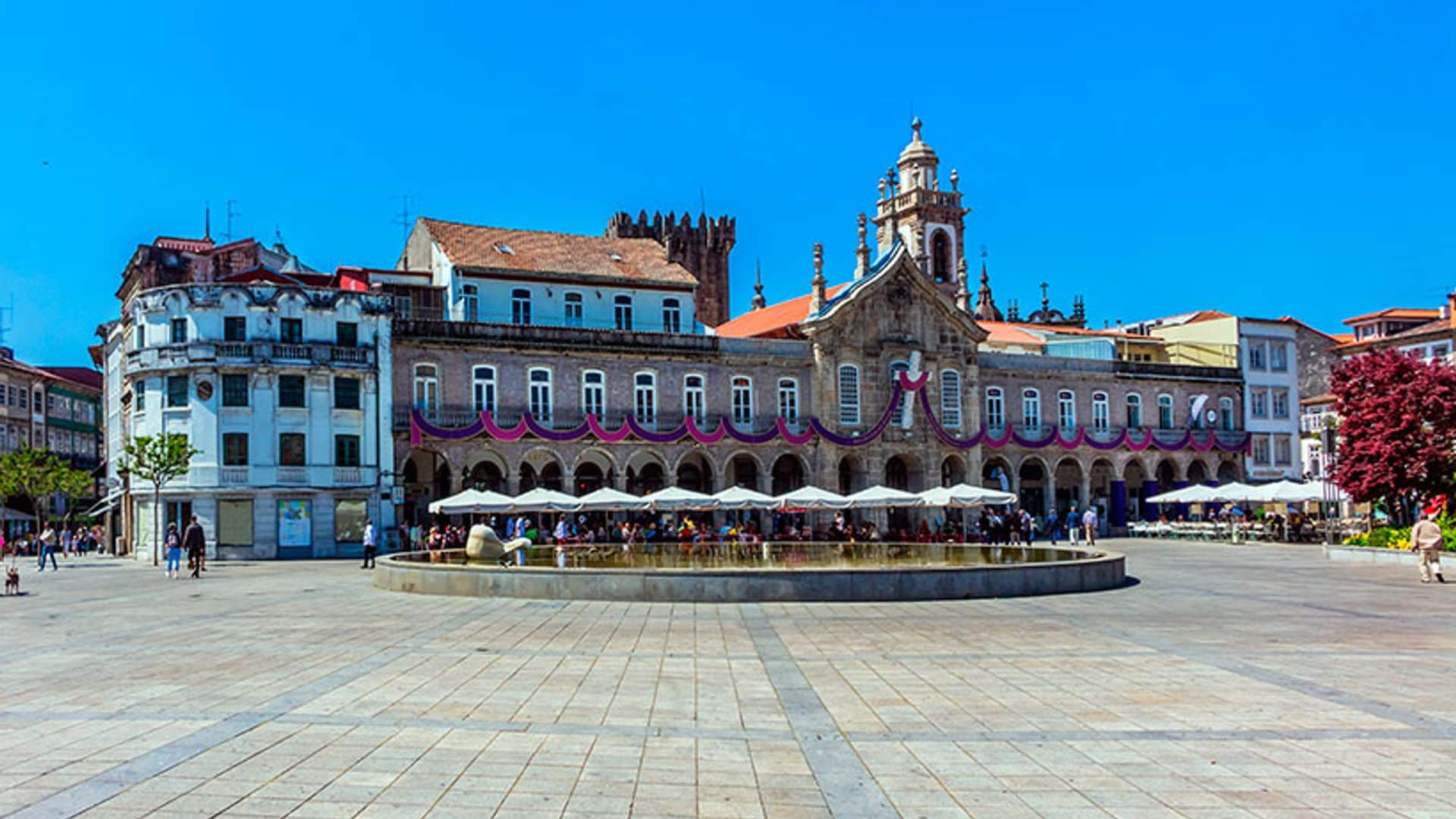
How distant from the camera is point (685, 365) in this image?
5209cm

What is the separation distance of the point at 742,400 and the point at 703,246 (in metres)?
45.0

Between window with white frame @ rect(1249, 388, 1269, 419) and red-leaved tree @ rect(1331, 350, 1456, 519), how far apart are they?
76.6 ft

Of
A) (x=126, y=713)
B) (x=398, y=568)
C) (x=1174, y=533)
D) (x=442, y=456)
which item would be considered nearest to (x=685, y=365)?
(x=442, y=456)

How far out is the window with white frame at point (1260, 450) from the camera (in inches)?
2601

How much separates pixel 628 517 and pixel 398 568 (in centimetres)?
2417

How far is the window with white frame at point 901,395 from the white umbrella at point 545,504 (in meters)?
20.1

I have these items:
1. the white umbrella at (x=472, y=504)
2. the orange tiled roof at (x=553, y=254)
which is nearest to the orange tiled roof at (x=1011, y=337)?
the orange tiled roof at (x=553, y=254)

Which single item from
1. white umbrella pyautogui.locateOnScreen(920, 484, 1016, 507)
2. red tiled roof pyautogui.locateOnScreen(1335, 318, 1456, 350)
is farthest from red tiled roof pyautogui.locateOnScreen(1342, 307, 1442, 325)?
white umbrella pyautogui.locateOnScreen(920, 484, 1016, 507)

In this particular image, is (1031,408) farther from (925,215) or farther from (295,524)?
(295,524)

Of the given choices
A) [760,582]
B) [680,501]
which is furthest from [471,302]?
[760,582]

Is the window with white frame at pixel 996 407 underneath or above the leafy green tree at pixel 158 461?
above

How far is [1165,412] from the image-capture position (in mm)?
63375

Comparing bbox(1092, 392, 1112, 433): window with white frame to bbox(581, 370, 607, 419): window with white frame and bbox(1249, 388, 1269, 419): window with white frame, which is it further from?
bbox(581, 370, 607, 419): window with white frame

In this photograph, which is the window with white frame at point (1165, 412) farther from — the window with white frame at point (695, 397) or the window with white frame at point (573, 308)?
the window with white frame at point (573, 308)
